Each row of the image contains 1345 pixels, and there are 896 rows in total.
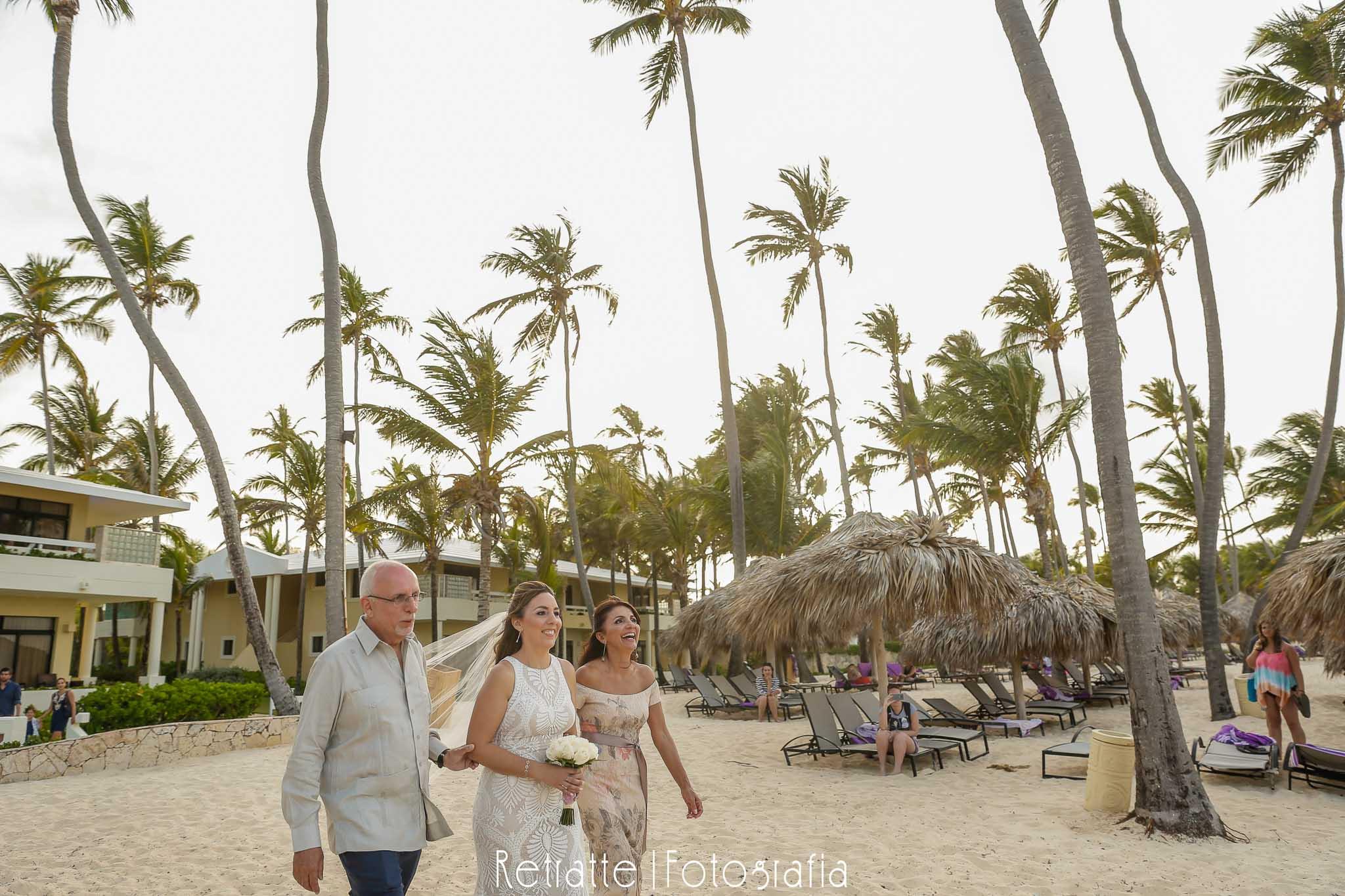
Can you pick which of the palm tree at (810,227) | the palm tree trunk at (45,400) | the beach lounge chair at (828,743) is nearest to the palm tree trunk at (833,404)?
the palm tree at (810,227)

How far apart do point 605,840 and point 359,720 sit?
1174 mm

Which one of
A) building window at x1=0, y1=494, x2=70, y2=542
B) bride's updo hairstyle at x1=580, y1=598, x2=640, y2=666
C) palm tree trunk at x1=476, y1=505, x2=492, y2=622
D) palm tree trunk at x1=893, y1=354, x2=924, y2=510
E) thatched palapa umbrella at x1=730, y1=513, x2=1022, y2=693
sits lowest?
bride's updo hairstyle at x1=580, y1=598, x2=640, y2=666

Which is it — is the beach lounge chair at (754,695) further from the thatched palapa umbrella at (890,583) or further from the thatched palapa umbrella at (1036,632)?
the thatched palapa umbrella at (890,583)

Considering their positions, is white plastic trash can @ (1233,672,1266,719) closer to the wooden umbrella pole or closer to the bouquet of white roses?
the wooden umbrella pole

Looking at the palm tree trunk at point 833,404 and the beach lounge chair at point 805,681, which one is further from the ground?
the palm tree trunk at point 833,404

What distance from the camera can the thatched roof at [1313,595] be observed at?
913cm

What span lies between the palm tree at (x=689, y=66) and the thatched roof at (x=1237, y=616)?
17.1m

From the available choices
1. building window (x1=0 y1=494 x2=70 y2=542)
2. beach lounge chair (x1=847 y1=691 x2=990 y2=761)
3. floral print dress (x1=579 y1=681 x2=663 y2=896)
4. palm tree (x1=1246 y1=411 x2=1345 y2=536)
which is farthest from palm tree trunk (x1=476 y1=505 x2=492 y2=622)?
palm tree (x1=1246 y1=411 x2=1345 y2=536)

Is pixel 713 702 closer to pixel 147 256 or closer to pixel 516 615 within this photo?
pixel 516 615

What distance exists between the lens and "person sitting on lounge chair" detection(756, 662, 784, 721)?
1512cm

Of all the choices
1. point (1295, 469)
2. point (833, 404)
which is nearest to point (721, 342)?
point (833, 404)

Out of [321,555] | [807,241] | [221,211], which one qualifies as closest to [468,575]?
[321,555]

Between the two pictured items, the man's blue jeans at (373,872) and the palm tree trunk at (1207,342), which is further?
the palm tree trunk at (1207,342)

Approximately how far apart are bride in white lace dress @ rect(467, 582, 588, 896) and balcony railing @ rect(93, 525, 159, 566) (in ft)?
62.4
